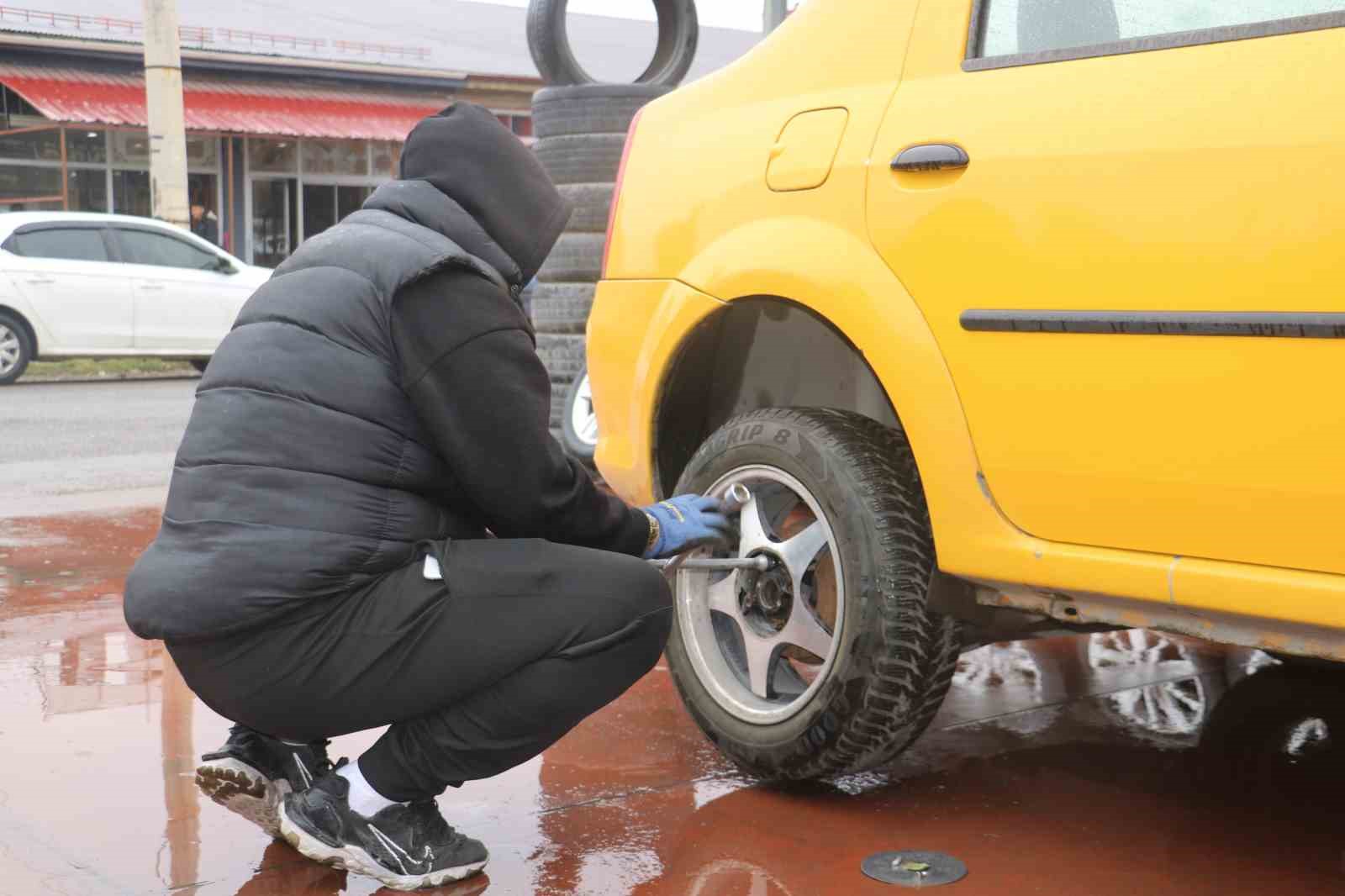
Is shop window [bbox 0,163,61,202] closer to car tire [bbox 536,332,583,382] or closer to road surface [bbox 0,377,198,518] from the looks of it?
road surface [bbox 0,377,198,518]

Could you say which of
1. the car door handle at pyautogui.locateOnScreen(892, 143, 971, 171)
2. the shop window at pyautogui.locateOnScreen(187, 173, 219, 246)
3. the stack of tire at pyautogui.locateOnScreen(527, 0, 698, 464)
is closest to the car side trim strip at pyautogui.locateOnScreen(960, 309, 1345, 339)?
the car door handle at pyautogui.locateOnScreen(892, 143, 971, 171)

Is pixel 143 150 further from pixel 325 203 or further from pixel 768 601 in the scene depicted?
pixel 768 601

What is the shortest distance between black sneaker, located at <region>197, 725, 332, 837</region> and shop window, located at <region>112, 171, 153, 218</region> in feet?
70.7

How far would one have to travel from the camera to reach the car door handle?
2.88 m

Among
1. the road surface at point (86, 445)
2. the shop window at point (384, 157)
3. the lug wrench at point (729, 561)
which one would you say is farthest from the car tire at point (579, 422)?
the shop window at point (384, 157)

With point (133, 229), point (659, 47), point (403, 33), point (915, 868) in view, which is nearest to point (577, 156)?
point (659, 47)

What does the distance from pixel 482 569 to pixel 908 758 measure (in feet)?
4.14

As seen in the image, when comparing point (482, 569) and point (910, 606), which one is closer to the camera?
point (482, 569)

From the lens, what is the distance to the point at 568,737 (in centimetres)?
372

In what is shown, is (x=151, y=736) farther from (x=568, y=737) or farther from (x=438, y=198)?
(x=438, y=198)

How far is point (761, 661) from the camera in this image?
3.25 metres

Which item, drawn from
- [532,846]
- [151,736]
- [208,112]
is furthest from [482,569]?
[208,112]

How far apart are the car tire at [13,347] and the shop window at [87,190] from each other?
31.1 feet

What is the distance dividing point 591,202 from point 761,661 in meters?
4.35
